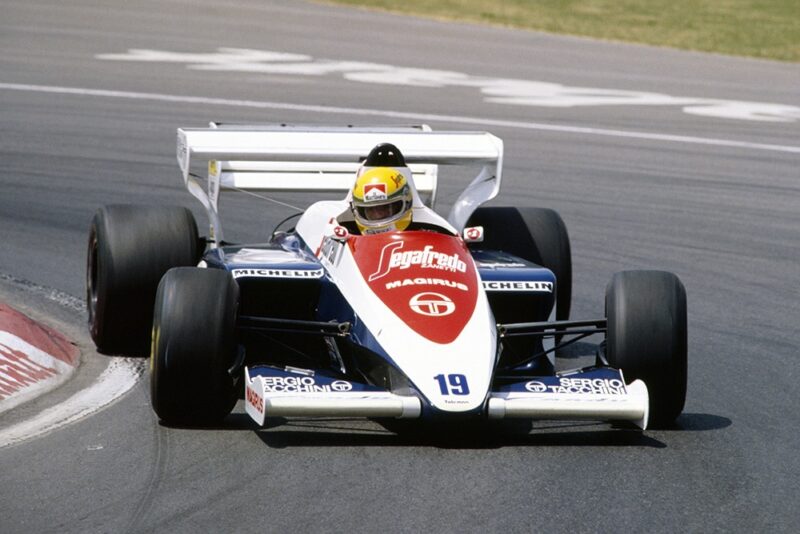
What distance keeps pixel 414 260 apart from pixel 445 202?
21.7 ft

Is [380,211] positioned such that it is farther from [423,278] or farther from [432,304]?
[432,304]

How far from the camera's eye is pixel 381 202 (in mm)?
8258

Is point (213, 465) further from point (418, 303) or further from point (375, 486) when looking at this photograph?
point (418, 303)

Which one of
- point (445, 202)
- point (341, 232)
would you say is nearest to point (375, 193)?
point (341, 232)

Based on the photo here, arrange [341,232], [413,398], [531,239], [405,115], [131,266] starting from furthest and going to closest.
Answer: [405,115] < [531,239] < [131,266] < [341,232] < [413,398]

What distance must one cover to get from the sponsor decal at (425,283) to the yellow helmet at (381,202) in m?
0.67

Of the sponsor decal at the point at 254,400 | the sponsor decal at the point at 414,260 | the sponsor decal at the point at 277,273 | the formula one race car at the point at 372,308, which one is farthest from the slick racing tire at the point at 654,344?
the sponsor decal at the point at 254,400

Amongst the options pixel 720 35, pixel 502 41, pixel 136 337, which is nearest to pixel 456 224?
pixel 136 337

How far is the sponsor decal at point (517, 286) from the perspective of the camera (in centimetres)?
829

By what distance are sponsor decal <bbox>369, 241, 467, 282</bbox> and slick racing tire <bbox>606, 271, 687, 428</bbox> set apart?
0.83 m

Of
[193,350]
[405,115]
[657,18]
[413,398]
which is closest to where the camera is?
[413,398]

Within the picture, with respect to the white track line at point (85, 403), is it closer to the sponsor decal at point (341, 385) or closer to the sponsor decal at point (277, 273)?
Answer: the sponsor decal at point (277, 273)

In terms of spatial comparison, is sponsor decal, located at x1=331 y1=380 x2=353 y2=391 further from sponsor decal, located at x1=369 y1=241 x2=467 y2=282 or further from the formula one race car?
sponsor decal, located at x1=369 y1=241 x2=467 y2=282

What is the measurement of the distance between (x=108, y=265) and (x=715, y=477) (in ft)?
12.1
